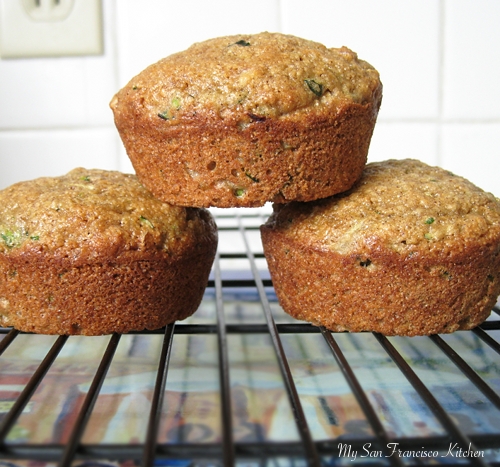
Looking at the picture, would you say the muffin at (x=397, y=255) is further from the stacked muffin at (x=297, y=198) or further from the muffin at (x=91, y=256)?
the muffin at (x=91, y=256)

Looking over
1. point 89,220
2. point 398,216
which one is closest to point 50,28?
point 89,220

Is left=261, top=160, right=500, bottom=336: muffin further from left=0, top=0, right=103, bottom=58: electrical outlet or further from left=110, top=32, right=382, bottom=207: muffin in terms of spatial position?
left=0, top=0, right=103, bottom=58: electrical outlet

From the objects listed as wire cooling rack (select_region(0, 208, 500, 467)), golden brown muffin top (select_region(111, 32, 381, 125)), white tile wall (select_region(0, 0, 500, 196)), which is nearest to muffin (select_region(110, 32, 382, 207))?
golden brown muffin top (select_region(111, 32, 381, 125))

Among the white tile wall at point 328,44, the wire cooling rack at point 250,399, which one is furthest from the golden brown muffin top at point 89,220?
the white tile wall at point 328,44

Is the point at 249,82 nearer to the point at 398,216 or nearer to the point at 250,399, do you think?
the point at 398,216

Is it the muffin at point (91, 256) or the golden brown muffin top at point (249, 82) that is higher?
the golden brown muffin top at point (249, 82)

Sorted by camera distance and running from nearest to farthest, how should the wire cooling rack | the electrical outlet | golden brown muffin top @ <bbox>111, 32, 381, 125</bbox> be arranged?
the wire cooling rack → golden brown muffin top @ <bbox>111, 32, 381, 125</bbox> → the electrical outlet

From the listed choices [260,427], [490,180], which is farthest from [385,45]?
[260,427]

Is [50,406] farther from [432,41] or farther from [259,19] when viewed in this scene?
[432,41]
